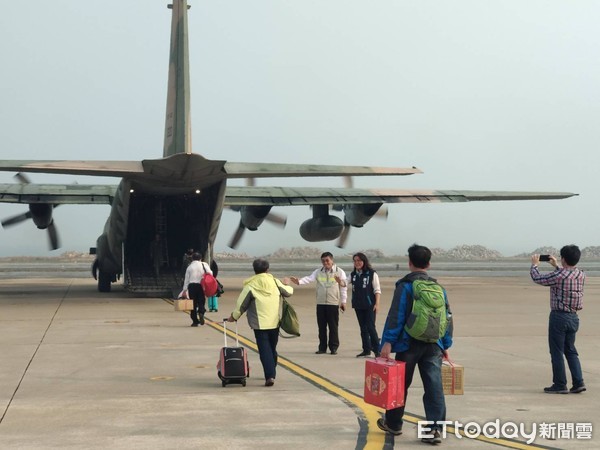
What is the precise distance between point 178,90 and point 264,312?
15.2 metres

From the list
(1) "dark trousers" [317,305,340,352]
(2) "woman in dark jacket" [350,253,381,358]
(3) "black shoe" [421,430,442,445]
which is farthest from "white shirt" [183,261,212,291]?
(3) "black shoe" [421,430,442,445]

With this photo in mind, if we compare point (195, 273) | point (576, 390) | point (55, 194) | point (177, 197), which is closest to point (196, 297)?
point (195, 273)

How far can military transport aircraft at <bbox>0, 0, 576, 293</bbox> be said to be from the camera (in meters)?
21.3

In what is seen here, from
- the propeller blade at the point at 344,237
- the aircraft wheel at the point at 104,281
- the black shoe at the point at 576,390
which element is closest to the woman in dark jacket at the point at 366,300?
the black shoe at the point at 576,390

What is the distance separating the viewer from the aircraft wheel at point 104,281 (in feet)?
98.6

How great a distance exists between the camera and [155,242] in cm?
2764

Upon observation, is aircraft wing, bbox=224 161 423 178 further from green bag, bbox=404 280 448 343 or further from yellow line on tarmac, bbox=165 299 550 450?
green bag, bbox=404 280 448 343

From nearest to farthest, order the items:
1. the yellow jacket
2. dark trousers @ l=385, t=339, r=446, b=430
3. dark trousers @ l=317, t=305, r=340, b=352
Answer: dark trousers @ l=385, t=339, r=446, b=430, the yellow jacket, dark trousers @ l=317, t=305, r=340, b=352

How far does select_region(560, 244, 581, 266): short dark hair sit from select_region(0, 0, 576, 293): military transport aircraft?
457 inches

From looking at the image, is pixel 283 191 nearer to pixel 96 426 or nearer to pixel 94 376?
pixel 94 376

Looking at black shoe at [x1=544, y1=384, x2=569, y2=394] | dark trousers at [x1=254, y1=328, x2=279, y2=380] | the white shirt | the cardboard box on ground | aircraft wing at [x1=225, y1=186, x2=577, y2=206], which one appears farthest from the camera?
aircraft wing at [x1=225, y1=186, x2=577, y2=206]

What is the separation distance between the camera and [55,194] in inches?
1082

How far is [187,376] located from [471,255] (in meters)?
115

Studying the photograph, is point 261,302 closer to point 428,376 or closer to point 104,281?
point 428,376
